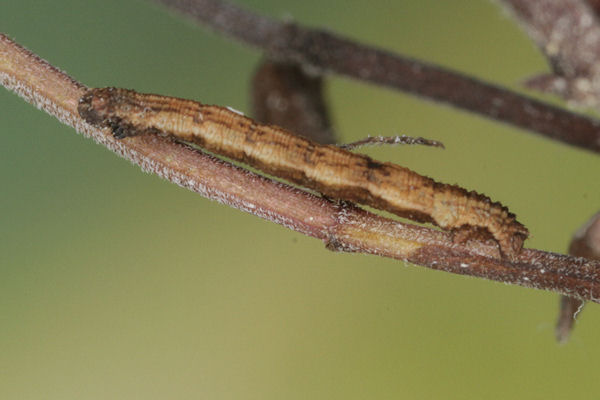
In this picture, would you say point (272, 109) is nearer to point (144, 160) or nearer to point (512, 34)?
point (144, 160)

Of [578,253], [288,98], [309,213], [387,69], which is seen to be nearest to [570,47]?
[387,69]

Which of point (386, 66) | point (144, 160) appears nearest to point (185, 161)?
point (144, 160)

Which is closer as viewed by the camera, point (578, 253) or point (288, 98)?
point (578, 253)

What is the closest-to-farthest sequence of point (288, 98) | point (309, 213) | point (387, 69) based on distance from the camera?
point (309, 213) < point (387, 69) < point (288, 98)

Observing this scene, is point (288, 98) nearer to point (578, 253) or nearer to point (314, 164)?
point (314, 164)

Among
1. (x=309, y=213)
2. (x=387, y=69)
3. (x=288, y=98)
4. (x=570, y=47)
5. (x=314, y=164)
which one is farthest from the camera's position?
(x=288, y=98)

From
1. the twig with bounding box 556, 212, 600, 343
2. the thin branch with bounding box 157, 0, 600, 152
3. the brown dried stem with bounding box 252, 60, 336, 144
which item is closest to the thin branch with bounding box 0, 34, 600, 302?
the twig with bounding box 556, 212, 600, 343
